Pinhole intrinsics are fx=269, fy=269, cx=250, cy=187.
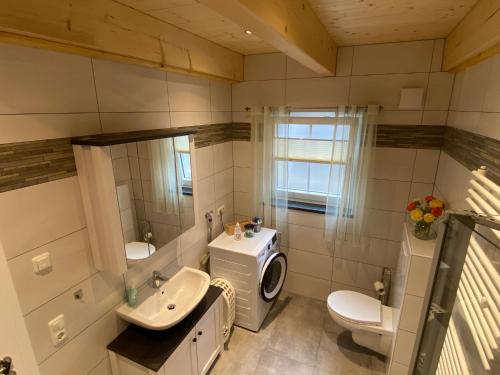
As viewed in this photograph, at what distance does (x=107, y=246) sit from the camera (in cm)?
144

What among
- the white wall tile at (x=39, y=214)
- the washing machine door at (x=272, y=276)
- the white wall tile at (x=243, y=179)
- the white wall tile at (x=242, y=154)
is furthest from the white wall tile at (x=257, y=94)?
the white wall tile at (x=39, y=214)

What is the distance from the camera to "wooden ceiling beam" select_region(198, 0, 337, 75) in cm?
89

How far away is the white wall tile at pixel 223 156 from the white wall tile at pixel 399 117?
1.46 meters

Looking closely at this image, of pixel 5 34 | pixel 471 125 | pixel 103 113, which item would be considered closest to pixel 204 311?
pixel 103 113

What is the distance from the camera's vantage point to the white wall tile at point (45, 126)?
1.11 meters

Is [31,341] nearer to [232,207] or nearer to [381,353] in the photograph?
[232,207]

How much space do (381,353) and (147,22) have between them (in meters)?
2.99

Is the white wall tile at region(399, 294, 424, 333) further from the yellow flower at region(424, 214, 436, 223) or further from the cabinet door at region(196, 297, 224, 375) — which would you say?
the cabinet door at region(196, 297, 224, 375)

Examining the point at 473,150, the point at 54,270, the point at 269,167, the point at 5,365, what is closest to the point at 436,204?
the point at 473,150

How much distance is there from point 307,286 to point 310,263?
298 millimetres

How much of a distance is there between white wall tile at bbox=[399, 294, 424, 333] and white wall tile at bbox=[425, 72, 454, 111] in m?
1.45

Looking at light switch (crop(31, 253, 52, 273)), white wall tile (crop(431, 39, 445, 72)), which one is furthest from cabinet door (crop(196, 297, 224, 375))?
white wall tile (crop(431, 39, 445, 72))

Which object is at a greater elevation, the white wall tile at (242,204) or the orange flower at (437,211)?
the orange flower at (437,211)

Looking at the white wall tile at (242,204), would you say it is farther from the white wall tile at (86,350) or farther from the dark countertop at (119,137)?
the white wall tile at (86,350)
